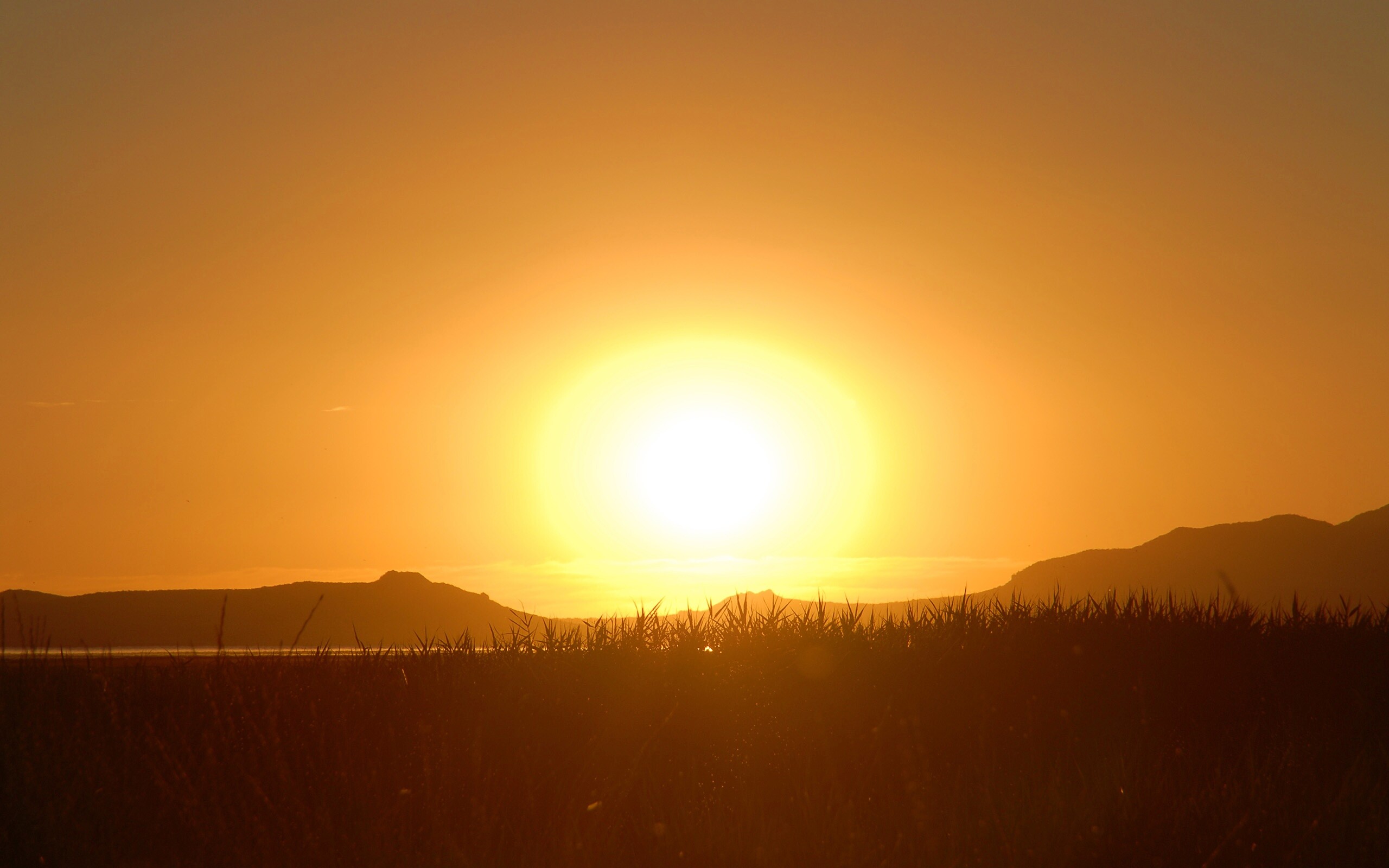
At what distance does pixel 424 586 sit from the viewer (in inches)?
6063

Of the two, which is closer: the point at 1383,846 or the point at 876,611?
the point at 1383,846

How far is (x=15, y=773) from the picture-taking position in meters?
7.18

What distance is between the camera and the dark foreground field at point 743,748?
6441mm

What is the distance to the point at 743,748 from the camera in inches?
369

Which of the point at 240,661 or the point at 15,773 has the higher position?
the point at 240,661

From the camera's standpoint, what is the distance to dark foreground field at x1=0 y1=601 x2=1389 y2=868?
21.1 ft

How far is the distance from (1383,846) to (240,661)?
975cm

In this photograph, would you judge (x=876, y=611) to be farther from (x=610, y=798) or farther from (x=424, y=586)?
(x=424, y=586)

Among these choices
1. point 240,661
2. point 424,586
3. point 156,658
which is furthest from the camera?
point 424,586

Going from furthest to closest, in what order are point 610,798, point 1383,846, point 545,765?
point 545,765 < point 610,798 < point 1383,846

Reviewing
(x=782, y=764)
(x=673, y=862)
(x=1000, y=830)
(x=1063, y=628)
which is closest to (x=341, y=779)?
(x=673, y=862)

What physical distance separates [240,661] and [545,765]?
4.03 meters

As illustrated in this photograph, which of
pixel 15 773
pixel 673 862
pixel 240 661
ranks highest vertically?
pixel 240 661

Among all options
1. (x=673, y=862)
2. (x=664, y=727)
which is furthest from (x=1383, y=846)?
(x=664, y=727)
